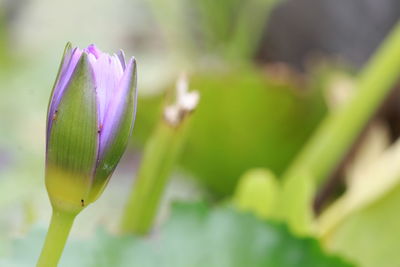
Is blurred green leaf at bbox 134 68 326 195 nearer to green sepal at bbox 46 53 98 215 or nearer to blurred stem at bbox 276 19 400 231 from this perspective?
blurred stem at bbox 276 19 400 231

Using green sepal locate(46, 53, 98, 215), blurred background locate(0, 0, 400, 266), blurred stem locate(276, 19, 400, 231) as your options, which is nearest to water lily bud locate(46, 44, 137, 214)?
green sepal locate(46, 53, 98, 215)

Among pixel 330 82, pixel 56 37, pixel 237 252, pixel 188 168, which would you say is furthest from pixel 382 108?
pixel 56 37

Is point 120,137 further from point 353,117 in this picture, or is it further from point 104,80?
point 353,117

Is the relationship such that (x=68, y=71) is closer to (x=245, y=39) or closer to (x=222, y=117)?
(x=222, y=117)

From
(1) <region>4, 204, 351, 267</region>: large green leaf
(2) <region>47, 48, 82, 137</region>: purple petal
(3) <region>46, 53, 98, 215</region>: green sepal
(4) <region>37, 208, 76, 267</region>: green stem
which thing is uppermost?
Answer: (1) <region>4, 204, 351, 267</region>: large green leaf

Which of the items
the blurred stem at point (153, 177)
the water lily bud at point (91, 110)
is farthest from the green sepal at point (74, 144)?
the blurred stem at point (153, 177)
